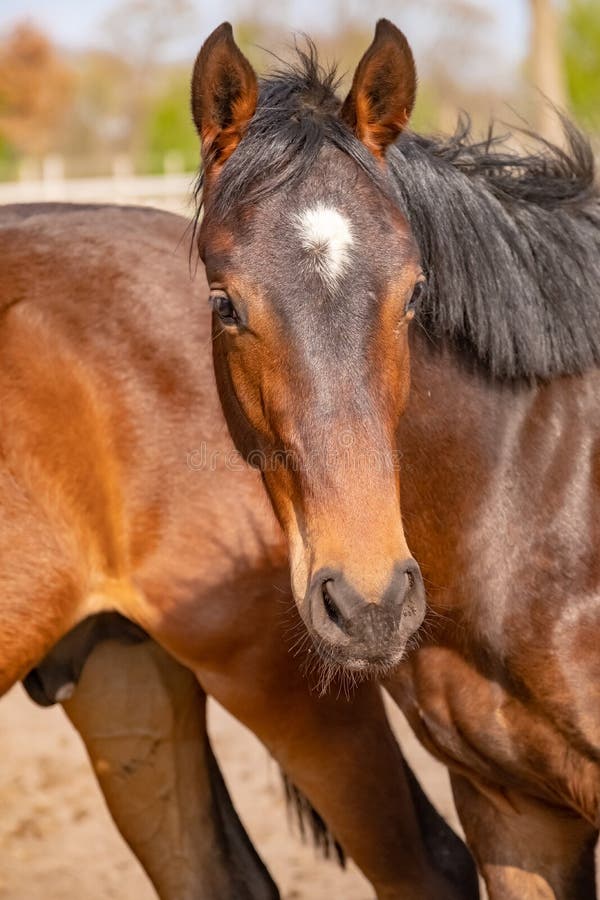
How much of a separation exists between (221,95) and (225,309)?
511mm

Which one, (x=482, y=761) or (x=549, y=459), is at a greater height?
(x=549, y=459)

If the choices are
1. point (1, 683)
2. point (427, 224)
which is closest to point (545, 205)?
point (427, 224)

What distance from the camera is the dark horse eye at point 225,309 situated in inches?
98.0

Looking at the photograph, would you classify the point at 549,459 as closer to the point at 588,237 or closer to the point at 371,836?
the point at 588,237

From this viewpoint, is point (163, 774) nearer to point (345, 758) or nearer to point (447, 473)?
point (345, 758)

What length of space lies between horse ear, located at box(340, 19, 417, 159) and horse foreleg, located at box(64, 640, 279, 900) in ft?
6.42

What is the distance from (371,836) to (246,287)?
185 centimetres

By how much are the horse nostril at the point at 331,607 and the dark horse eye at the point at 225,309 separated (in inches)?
23.1

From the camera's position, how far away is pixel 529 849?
316 centimetres

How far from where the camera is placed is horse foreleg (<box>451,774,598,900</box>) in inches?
124

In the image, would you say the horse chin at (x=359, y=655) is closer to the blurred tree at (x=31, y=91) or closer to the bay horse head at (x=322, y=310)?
the bay horse head at (x=322, y=310)

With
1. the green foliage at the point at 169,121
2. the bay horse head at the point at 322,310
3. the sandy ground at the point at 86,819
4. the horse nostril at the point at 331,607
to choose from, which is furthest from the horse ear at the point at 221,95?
the green foliage at the point at 169,121

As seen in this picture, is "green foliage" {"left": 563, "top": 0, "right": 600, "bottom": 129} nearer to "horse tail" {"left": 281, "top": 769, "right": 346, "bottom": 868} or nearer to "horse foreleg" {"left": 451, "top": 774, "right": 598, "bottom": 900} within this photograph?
"horse tail" {"left": 281, "top": 769, "right": 346, "bottom": 868}

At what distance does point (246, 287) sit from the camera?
244 centimetres
